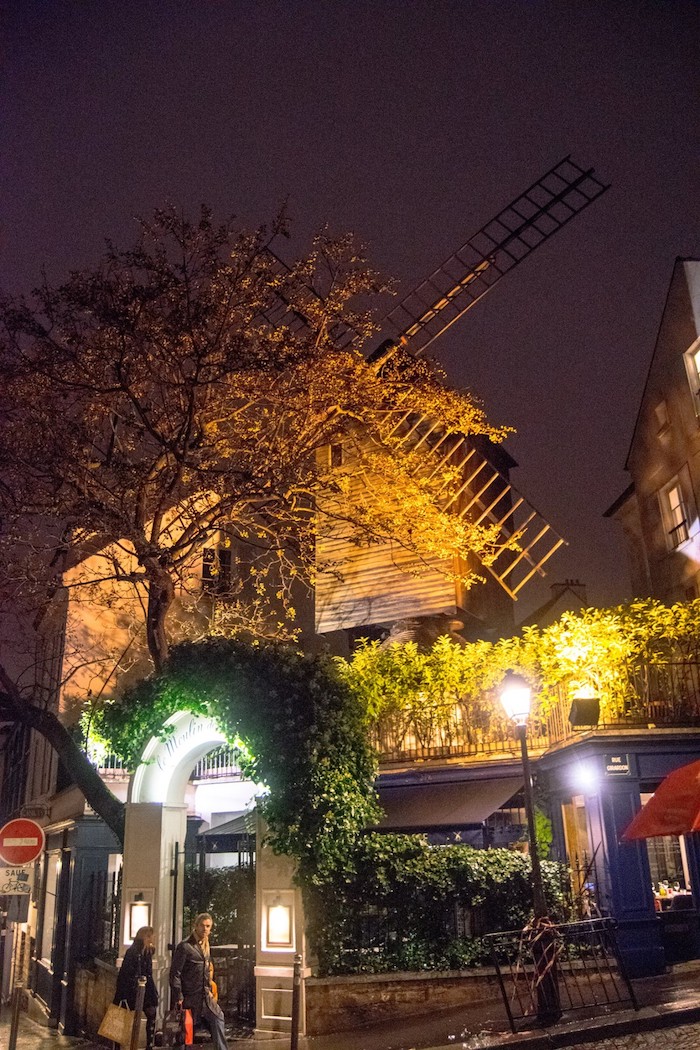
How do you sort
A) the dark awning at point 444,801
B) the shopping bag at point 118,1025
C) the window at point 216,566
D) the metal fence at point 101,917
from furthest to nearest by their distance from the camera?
1. the window at point 216,566
2. the metal fence at point 101,917
3. the dark awning at point 444,801
4. the shopping bag at point 118,1025

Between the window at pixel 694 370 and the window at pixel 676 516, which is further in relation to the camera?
the window at pixel 676 516

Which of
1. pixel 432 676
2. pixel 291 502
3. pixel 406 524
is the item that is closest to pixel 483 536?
pixel 406 524

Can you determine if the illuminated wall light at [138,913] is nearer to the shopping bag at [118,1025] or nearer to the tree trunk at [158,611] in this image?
the shopping bag at [118,1025]

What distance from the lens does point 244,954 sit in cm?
1370

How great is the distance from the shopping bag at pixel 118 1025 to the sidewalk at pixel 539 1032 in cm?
200

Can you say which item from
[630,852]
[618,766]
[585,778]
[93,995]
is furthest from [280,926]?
[618,766]

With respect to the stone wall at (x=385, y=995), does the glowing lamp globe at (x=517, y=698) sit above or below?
above

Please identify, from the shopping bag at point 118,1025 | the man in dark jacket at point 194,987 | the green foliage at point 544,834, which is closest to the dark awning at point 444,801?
the green foliage at point 544,834

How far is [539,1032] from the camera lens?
1025 centimetres

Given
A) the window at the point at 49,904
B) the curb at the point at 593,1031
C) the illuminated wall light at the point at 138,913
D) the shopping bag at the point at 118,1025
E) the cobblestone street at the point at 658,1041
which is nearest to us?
the cobblestone street at the point at 658,1041

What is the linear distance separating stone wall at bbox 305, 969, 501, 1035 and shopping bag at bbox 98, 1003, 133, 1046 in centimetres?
274

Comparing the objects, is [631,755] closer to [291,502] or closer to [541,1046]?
[541,1046]

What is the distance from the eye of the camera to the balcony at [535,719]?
603 inches

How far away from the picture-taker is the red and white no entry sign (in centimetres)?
1259
